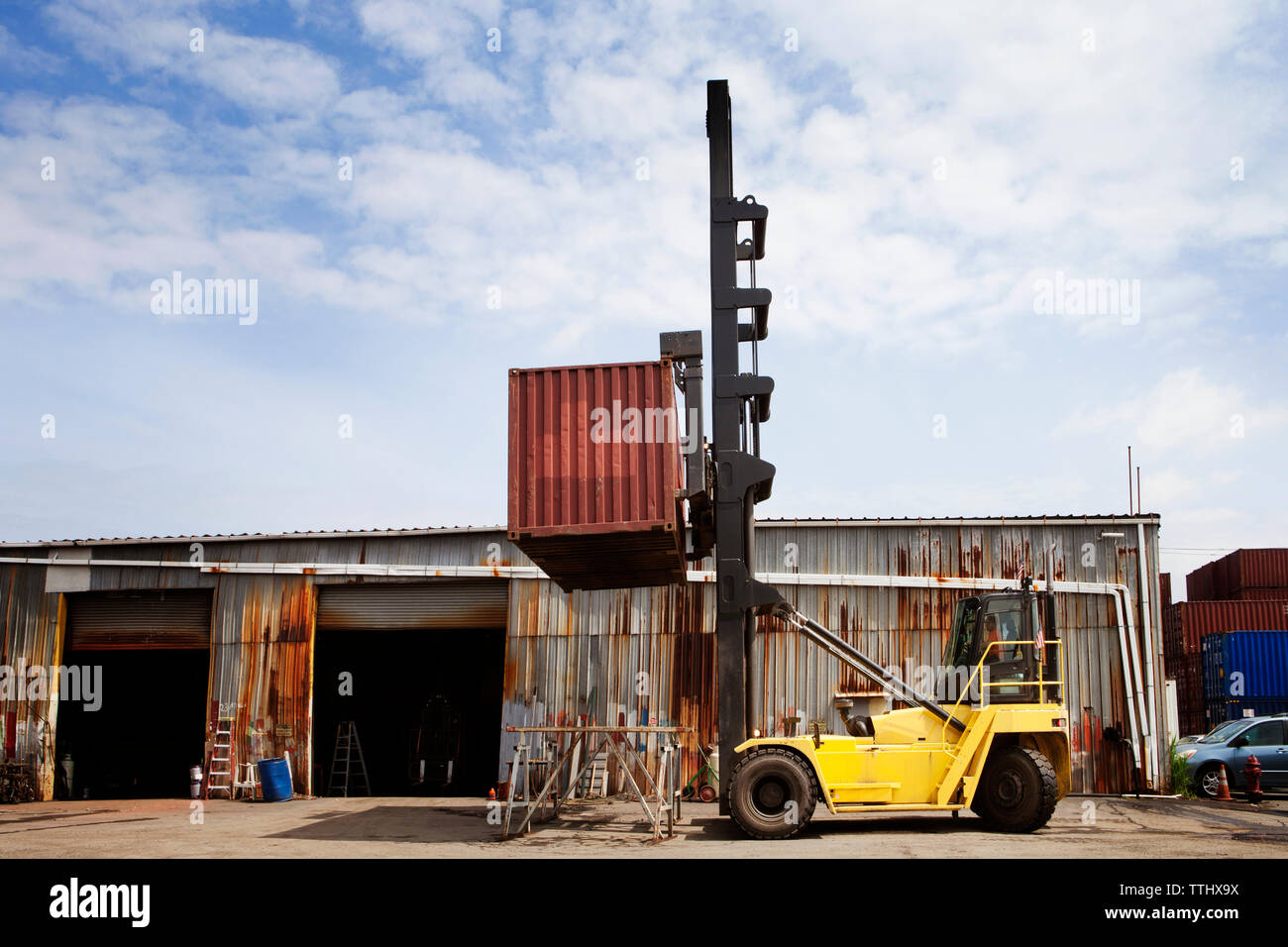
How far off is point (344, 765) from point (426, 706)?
315 cm

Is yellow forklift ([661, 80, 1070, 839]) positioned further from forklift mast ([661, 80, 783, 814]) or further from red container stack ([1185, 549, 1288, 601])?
red container stack ([1185, 549, 1288, 601])

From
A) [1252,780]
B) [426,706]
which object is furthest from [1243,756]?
[426,706]

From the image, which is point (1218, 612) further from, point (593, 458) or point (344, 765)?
point (593, 458)

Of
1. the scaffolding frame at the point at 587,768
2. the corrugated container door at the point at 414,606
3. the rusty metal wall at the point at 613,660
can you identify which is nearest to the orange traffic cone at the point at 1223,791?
the rusty metal wall at the point at 613,660

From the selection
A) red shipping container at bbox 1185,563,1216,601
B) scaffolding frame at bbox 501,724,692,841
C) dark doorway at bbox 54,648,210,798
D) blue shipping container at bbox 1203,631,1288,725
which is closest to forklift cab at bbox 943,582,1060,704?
scaffolding frame at bbox 501,724,692,841

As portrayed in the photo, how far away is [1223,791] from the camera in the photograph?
66.2ft

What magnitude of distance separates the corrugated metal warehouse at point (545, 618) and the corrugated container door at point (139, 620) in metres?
0.05

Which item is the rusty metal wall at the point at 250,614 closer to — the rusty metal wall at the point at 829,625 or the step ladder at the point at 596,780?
the rusty metal wall at the point at 829,625

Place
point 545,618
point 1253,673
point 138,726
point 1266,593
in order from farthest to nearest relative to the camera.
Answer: point 1266,593 < point 1253,673 < point 138,726 < point 545,618

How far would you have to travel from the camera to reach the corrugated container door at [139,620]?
75.9ft

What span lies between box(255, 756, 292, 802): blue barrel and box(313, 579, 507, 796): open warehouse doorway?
3.18 metres
